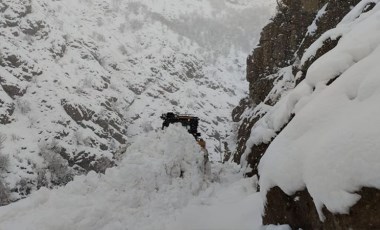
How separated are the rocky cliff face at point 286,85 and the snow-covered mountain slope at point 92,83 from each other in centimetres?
3785

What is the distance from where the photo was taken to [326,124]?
5.32 metres

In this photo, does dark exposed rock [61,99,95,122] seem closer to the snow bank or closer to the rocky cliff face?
the rocky cliff face

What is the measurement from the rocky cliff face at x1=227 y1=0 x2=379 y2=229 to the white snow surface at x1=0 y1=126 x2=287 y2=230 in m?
0.80

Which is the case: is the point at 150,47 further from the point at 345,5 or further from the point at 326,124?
the point at 326,124

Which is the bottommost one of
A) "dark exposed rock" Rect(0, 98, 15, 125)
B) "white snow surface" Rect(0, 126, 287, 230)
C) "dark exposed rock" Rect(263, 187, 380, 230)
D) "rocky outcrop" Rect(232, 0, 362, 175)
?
"dark exposed rock" Rect(263, 187, 380, 230)

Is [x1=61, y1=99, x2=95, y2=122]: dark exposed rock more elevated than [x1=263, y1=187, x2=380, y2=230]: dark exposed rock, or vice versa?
[x1=61, y1=99, x2=95, y2=122]: dark exposed rock

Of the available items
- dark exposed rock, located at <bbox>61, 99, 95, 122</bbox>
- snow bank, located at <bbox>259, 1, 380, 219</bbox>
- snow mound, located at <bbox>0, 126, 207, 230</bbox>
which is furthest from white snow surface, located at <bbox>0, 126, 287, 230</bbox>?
dark exposed rock, located at <bbox>61, 99, 95, 122</bbox>

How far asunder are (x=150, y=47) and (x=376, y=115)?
15074 cm

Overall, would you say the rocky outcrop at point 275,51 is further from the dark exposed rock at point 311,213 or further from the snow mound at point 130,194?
the dark exposed rock at point 311,213

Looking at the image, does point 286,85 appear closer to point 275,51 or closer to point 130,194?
point 275,51

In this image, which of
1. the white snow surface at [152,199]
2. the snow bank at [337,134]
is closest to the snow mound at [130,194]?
the white snow surface at [152,199]

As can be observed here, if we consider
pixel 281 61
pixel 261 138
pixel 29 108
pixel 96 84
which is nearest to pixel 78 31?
pixel 96 84

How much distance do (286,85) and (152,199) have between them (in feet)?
46.7

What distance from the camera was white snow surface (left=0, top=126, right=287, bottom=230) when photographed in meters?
10.1
